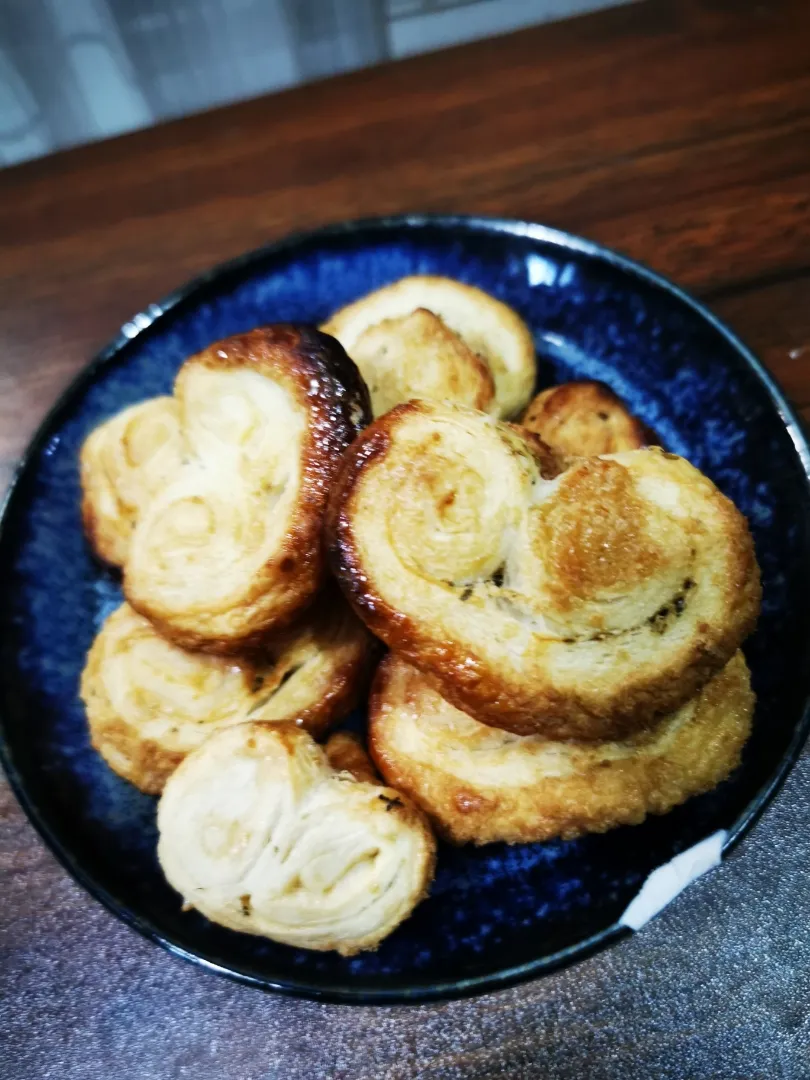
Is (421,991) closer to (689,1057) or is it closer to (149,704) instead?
(689,1057)

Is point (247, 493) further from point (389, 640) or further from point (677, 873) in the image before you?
point (677, 873)

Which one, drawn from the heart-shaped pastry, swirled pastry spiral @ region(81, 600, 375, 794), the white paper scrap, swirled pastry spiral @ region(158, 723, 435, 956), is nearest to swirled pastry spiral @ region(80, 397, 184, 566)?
the heart-shaped pastry

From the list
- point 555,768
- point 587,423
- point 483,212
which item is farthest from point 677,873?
point 483,212

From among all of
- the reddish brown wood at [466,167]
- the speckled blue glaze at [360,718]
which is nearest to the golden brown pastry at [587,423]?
the speckled blue glaze at [360,718]

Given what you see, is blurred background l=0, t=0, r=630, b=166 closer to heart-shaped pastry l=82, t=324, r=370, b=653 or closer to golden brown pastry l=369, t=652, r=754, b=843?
heart-shaped pastry l=82, t=324, r=370, b=653

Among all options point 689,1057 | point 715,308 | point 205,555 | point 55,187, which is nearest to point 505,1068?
point 689,1057

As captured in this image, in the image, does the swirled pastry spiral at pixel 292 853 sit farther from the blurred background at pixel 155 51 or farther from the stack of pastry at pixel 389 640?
the blurred background at pixel 155 51
